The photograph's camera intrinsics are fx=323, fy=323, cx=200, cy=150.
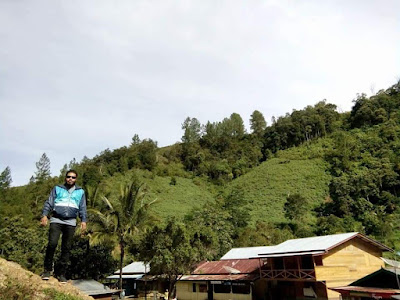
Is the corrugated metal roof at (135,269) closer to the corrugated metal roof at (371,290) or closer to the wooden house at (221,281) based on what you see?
the wooden house at (221,281)

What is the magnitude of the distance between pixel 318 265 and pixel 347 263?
2069 mm

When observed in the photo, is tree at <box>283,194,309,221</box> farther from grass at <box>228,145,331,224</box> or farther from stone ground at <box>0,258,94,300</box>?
stone ground at <box>0,258,94,300</box>

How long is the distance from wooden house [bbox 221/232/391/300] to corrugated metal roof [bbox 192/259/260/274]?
5.75 ft

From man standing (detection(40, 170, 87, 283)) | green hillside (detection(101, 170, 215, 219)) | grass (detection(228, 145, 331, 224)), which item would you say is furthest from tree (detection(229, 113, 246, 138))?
man standing (detection(40, 170, 87, 283))

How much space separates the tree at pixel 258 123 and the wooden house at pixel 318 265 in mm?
63598

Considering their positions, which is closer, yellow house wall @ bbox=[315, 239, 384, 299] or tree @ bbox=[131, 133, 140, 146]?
yellow house wall @ bbox=[315, 239, 384, 299]

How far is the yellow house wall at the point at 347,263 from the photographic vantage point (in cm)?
1994

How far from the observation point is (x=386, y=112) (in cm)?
6931

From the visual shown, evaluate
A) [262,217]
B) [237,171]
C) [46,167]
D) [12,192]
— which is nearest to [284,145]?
[237,171]

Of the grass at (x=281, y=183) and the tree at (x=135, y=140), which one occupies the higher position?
the tree at (x=135, y=140)

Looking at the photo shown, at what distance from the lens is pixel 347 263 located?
69.8 ft

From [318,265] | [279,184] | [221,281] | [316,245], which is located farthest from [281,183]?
[318,265]

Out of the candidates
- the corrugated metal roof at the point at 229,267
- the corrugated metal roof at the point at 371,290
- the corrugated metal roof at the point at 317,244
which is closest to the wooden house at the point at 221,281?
the corrugated metal roof at the point at 229,267

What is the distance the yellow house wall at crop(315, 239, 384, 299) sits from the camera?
19.9 m
